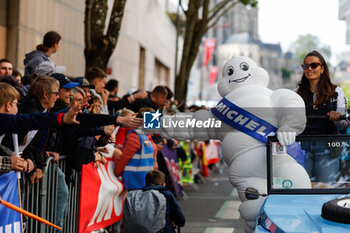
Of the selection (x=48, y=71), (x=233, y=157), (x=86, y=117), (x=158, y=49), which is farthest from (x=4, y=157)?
(x=158, y=49)

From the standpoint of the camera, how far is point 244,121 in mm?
6383

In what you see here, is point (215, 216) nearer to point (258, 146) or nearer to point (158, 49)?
point (258, 146)

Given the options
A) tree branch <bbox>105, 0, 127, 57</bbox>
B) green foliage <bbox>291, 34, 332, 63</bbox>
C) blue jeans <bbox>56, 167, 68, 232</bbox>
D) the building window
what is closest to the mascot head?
blue jeans <bbox>56, 167, 68, 232</bbox>

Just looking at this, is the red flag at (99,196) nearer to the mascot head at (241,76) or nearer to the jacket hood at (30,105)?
the jacket hood at (30,105)

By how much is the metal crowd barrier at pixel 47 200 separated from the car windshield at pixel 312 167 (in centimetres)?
219

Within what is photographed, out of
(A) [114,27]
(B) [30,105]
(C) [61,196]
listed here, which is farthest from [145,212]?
(A) [114,27]

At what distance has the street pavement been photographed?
9867 mm

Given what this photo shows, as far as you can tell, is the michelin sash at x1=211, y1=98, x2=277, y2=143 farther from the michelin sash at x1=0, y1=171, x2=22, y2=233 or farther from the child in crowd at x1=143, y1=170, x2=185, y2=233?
the michelin sash at x1=0, y1=171, x2=22, y2=233

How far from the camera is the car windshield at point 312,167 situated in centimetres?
525

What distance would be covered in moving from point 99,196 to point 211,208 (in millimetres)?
4426

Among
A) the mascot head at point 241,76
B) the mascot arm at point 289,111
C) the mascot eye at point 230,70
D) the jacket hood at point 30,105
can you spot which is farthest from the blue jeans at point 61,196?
the mascot arm at point 289,111

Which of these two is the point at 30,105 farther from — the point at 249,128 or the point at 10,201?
the point at 249,128

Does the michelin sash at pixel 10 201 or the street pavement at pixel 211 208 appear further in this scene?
the street pavement at pixel 211 208

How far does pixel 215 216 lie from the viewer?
36.4 ft
